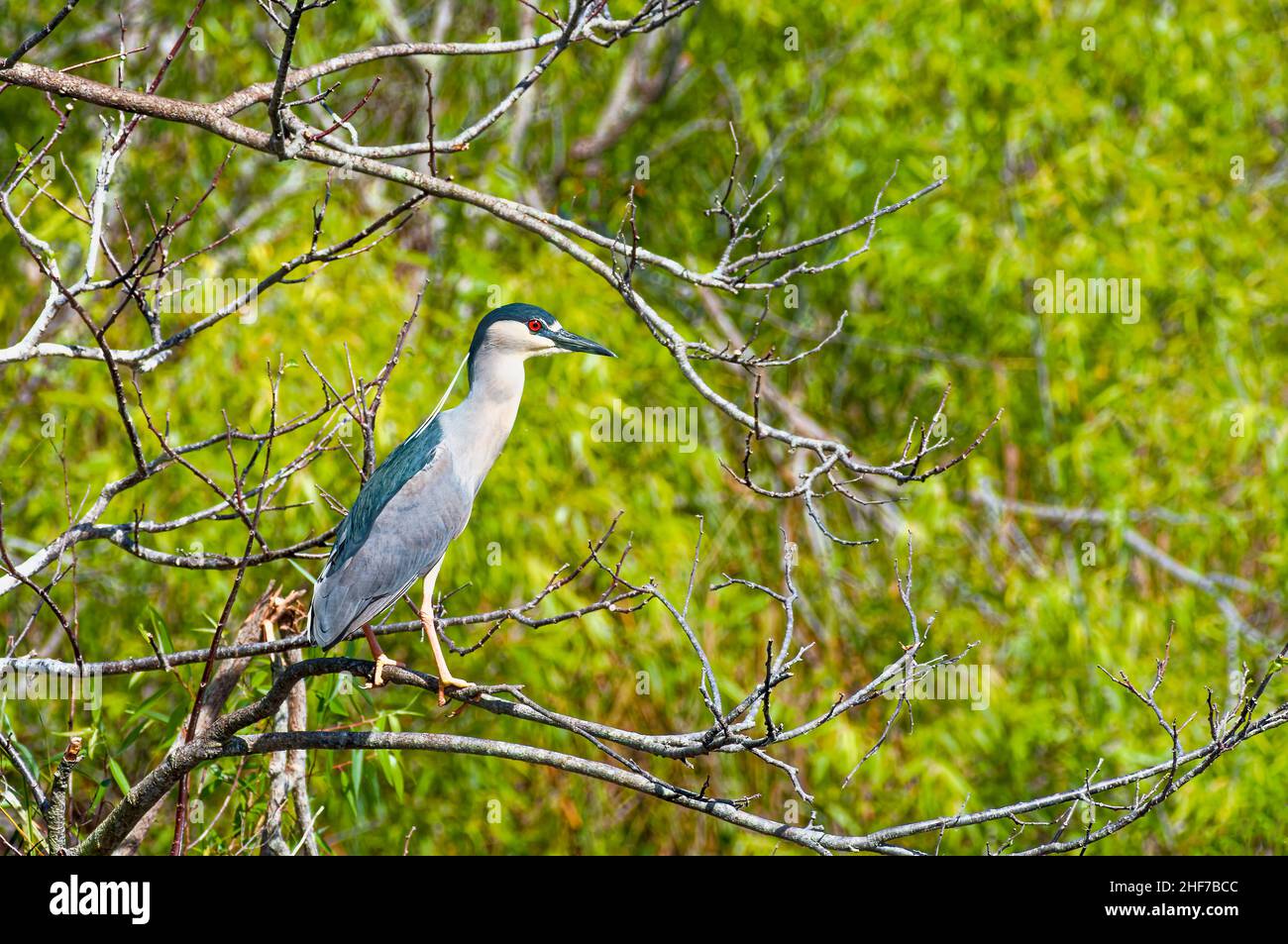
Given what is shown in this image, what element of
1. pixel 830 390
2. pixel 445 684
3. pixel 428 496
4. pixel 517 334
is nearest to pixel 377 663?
pixel 445 684

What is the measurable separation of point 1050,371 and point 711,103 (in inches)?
79.8

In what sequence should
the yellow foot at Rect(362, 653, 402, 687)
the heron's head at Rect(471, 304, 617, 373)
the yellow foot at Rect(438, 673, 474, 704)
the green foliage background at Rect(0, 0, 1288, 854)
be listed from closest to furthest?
the yellow foot at Rect(362, 653, 402, 687) → the yellow foot at Rect(438, 673, 474, 704) → the heron's head at Rect(471, 304, 617, 373) → the green foliage background at Rect(0, 0, 1288, 854)

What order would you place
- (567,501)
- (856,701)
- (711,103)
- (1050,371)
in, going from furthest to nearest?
(711,103), (1050,371), (567,501), (856,701)

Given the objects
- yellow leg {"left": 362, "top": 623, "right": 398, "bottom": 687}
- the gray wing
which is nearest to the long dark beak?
the gray wing

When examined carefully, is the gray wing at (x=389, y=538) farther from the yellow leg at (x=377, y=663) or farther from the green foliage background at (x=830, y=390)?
the green foliage background at (x=830, y=390)

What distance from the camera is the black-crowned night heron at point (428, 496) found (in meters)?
2.80

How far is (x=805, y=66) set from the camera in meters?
5.91

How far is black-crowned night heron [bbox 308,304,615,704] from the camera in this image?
110 inches

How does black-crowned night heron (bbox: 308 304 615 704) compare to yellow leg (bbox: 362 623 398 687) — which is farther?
black-crowned night heron (bbox: 308 304 615 704)

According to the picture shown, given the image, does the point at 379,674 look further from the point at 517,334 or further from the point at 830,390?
the point at 830,390

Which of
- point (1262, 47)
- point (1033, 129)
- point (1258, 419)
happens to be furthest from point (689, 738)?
point (1262, 47)

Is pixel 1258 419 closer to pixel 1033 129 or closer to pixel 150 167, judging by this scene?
pixel 1033 129

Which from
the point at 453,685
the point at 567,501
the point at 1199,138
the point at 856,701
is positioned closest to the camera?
the point at 856,701

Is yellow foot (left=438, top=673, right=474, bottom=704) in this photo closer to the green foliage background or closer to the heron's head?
the heron's head
